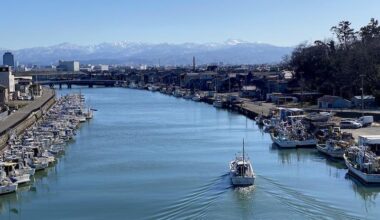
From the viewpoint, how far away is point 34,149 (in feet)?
47.8

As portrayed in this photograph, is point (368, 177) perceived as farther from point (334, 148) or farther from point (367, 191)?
point (334, 148)

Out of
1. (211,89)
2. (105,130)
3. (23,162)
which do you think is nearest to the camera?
(23,162)

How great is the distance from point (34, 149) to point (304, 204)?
7.36m

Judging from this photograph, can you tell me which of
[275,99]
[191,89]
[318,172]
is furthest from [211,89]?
[318,172]

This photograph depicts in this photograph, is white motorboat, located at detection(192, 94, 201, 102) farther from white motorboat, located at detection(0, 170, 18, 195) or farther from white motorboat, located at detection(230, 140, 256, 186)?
white motorboat, located at detection(0, 170, 18, 195)

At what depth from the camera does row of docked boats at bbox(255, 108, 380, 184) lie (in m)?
12.2

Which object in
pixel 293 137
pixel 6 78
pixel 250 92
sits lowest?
pixel 293 137

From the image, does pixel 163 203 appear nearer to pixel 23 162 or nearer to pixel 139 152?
pixel 23 162

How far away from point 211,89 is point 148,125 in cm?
2093

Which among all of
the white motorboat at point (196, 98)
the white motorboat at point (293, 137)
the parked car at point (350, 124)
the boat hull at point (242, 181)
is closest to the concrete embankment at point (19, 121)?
the boat hull at point (242, 181)

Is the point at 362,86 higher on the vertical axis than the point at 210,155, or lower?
higher

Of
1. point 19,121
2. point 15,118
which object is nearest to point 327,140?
point 19,121

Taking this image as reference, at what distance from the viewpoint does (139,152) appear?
16188 mm

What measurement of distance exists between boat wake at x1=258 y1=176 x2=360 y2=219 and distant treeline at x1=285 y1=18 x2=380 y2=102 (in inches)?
508
